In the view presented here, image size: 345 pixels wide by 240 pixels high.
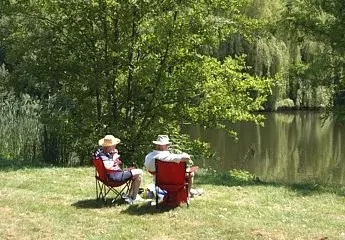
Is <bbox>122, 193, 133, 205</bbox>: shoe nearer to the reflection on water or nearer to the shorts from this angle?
the shorts

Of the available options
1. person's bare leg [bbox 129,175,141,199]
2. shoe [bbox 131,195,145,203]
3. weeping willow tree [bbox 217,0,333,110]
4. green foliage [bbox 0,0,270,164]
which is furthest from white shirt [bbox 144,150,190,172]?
weeping willow tree [bbox 217,0,333,110]

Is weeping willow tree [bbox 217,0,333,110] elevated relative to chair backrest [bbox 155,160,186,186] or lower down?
elevated

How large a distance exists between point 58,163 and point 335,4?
21.9ft

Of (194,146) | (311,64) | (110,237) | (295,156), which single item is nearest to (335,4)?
(311,64)

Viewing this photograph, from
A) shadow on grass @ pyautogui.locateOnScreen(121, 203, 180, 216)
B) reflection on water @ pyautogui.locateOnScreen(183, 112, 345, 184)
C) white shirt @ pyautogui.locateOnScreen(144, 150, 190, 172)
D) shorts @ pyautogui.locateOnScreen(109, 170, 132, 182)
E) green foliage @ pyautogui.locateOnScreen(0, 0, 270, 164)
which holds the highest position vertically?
green foliage @ pyautogui.locateOnScreen(0, 0, 270, 164)

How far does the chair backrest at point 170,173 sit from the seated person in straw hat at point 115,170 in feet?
0.96

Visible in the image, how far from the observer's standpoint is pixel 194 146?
12125 mm

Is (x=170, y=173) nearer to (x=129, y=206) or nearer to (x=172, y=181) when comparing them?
(x=172, y=181)

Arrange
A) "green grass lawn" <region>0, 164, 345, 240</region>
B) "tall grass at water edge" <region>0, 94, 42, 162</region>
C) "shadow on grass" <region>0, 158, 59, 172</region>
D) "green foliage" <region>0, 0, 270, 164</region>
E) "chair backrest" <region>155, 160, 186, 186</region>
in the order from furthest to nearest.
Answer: "tall grass at water edge" <region>0, 94, 42, 162</region> < "green foliage" <region>0, 0, 270, 164</region> < "shadow on grass" <region>0, 158, 59, 172</region> < "chair backrest" <region>155, 160, 186, 186</region> < "green grass lawn" <region>0, 164, 345, 240</region>

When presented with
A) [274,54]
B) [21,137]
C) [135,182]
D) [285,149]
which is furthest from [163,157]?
[274,54]

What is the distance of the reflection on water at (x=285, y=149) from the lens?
1573 cm

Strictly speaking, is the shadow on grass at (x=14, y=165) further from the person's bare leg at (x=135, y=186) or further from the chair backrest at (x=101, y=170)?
the person's bare leg at (x=135, y=186)

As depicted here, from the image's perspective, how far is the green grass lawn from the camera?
556cm

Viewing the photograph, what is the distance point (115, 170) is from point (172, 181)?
2.33 ft
